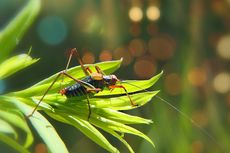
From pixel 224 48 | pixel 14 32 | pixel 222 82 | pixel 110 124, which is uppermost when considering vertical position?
pixel 14 32

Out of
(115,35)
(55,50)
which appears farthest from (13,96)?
(115,35)

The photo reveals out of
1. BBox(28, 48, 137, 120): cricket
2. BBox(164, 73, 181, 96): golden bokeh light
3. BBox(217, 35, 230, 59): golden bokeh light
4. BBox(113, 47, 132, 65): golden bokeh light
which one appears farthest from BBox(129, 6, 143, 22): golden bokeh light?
BBox(28, 48, 137, 120): cricket

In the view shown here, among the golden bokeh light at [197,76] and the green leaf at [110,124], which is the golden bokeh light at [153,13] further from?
the green leaf at [110,124]

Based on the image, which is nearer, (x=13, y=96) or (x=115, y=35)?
(x=13, y=96)

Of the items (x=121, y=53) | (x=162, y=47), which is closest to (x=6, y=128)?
(x=121, y=53)

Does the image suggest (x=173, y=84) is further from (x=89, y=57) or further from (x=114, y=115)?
(x=114, y=115)

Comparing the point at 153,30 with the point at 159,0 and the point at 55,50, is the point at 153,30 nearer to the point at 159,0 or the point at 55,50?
the point at 159,0

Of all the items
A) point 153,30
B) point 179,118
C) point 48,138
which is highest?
point 48,138
